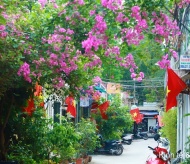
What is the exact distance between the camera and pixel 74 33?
24.8 ft

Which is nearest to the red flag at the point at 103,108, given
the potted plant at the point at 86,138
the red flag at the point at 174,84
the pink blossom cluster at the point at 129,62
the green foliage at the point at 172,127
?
the potted plant at the point at 86,138

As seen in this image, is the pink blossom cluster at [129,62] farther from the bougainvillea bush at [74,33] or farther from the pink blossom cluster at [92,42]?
the pink blossom cluster at [92,42]

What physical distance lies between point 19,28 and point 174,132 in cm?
1109

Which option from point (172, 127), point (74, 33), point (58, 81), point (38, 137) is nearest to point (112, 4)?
point (74, 33)

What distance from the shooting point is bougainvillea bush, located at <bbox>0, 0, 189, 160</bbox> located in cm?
673

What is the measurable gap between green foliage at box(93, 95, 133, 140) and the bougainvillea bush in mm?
16359

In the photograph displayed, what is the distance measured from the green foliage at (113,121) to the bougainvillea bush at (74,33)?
53.7 feet

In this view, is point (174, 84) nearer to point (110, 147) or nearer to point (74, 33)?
point (74, 33)

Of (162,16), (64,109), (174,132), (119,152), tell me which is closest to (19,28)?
(162,16)

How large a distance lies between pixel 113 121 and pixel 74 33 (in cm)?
1872

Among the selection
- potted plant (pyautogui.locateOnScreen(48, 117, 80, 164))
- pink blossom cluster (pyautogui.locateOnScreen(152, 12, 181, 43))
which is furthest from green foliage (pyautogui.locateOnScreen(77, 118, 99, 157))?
pink blossom cluster (pyautogui.locateOnScreen(152, 12, 181, 43))

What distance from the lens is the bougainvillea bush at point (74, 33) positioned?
265 inches

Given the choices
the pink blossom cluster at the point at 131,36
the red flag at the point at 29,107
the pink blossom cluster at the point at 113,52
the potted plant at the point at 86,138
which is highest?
the pink blossom cluster at the point at 131,36

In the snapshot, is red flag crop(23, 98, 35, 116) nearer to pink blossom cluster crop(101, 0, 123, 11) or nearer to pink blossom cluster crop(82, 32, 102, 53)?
pink blossom cluster crop(82, 32, 102, 53)
